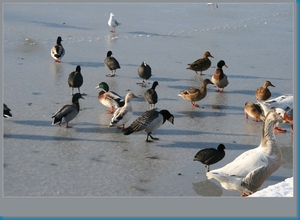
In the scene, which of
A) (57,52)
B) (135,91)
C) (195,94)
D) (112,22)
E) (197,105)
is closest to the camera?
(195,94)

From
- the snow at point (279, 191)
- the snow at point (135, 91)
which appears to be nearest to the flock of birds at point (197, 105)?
the snow at point (135, 91)

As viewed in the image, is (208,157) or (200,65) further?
(200,65)

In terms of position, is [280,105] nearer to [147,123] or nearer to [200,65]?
[147,123]

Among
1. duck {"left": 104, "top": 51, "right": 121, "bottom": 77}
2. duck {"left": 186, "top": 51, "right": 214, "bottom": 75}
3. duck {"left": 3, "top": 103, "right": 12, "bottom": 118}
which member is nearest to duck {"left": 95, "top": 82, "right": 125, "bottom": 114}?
duck {"left": 3, "top": 103, "right": 12, "bottom": 118}

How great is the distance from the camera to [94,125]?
9242 millimetres

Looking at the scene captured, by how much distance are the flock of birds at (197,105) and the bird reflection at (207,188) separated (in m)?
0.22

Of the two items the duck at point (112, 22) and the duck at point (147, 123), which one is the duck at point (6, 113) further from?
the duck at point (112, 22)

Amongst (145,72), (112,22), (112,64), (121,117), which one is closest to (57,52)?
(112,64)

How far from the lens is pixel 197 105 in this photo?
34.0 ft

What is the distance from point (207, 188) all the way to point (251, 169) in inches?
26.7

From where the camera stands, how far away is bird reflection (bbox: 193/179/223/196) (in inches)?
273

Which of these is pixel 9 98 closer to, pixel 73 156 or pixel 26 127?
pixel 26 127

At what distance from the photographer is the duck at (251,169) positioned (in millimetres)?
6629

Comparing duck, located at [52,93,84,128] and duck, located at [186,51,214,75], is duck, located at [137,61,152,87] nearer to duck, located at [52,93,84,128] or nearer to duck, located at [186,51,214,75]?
duck, located at [186,51,214,75]
